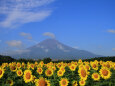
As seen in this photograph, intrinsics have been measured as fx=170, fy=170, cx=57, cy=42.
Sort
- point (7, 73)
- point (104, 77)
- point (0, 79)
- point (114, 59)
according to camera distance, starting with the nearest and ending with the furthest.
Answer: point (104, 77)
point (0, 79)
point (7, 73)
point (114, 59)

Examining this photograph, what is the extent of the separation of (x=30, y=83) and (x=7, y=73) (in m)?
1.39

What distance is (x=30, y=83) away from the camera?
230 inches

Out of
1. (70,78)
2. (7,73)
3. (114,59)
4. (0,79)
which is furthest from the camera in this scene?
(114,59)

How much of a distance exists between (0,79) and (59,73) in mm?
2159

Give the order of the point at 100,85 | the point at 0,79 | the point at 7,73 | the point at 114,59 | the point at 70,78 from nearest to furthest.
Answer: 1. the point at 100,85
2. the point at 70,78
3. the point at 0,79
4. the point at 7,73
5. the point at 114,59

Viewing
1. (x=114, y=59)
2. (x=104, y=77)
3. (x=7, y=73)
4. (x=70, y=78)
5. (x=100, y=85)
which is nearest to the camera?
(x=100, y=85)

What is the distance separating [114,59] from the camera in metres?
16.8

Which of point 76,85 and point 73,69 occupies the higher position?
point 73,69

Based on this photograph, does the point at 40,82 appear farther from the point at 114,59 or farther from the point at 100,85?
the point at 114,59

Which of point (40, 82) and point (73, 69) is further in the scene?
point (73, 69)

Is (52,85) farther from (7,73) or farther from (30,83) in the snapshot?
(7,73)

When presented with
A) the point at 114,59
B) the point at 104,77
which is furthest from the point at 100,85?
the point at 114,59

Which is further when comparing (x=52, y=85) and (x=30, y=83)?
(x=30, y=83)

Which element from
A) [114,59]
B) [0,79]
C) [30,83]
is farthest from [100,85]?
[114,59]
